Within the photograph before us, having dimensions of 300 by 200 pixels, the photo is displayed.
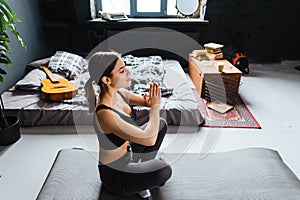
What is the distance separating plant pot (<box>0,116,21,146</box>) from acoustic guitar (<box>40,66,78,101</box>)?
36cm

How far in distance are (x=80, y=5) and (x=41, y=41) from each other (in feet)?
2.61

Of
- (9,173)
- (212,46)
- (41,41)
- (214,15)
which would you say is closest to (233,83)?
(212,46)

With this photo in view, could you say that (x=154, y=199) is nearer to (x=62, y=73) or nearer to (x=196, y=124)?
(x=196, y=124)

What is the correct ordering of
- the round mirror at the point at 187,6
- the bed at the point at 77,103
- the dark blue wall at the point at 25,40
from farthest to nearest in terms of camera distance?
the round mirror at the point at 187,6 → the dark blue wall at the point at 25,40 → the bed at the point at 77,103

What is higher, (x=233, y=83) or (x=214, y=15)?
(x=214, y=15)

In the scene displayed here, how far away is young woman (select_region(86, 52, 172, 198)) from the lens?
1113 mm

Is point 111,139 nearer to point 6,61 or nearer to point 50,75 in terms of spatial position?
point 6,61

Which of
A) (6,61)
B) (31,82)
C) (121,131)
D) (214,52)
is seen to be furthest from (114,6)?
(121,131)

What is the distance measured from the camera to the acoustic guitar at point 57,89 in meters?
2.39

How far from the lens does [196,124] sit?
2371mm

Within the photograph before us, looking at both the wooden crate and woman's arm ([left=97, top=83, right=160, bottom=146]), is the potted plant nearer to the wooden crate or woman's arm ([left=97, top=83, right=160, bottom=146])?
woman's arm ([left=97, top=83, right=160, bottom=146])

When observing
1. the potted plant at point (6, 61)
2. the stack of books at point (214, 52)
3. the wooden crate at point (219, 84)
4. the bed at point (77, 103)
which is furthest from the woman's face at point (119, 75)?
the stack of books at point (214, 52)

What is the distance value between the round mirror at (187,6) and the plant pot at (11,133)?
117 inches

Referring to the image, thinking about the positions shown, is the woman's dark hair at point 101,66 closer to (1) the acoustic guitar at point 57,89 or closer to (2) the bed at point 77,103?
(2) the bed at point 77,103
